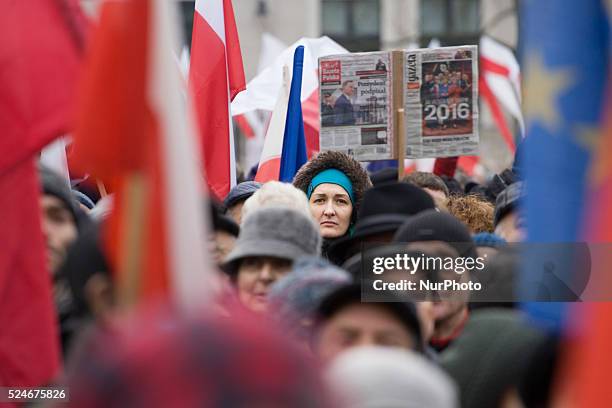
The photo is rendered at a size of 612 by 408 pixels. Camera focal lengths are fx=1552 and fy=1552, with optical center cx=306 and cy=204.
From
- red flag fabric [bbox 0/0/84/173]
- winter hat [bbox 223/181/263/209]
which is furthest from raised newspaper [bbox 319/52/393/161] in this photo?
red flag fabric [bbox 0/0/84/173]

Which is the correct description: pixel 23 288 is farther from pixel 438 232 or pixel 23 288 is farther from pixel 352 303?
pixel 438 232

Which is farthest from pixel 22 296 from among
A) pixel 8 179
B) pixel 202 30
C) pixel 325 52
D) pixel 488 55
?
pixel 488 55

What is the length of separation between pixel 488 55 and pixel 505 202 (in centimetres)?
1188

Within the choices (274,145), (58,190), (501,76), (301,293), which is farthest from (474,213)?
(501,76)

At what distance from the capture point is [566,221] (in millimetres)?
3707

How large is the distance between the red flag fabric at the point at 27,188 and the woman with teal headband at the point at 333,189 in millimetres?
2830

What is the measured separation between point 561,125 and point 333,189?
3350 millimetres

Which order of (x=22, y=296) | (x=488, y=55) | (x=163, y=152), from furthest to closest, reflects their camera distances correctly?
1. (x=488, y=55)
2. (x=22, y=296)
3. (x=163, y=152)

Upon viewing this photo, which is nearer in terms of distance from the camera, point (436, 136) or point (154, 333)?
point (154, 333)

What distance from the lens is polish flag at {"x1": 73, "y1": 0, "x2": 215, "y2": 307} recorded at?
3.07 m

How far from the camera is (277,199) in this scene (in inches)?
214

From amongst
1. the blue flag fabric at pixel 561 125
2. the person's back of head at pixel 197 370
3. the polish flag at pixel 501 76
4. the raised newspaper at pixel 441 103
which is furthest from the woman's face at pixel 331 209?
the polish flag at pixel 501 76

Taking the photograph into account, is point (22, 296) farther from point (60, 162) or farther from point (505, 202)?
point (60, 162)

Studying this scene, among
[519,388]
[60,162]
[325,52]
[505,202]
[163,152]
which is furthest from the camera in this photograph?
[325,52]
